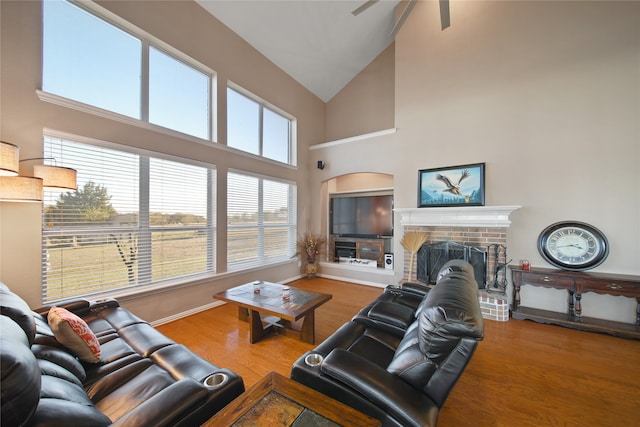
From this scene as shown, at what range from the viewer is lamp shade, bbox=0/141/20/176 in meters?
1.70

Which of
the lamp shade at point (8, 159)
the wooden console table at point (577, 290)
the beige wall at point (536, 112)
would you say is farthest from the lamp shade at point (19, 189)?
the wooden console table at point (577, 290)

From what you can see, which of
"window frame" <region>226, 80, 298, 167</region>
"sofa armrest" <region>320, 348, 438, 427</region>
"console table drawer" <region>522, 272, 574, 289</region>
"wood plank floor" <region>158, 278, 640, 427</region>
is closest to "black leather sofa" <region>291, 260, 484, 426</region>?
"sofa armrest" <region>320, 348, 438, 427</region>

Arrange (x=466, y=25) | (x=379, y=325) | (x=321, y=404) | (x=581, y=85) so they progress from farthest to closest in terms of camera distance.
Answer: (x=466, y=25)
(x=581, y=85)
(x=379, y=325)
(x=321, y=404)

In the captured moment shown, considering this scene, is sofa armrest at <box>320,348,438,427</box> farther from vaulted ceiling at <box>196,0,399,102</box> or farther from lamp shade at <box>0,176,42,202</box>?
vaulted ceiling at <box>196,0,399,102</box>

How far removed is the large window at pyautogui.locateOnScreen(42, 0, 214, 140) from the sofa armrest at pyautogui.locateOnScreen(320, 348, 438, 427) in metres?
3.55

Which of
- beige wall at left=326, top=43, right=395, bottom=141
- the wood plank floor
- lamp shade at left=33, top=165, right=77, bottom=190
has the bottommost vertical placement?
the wood plank floor

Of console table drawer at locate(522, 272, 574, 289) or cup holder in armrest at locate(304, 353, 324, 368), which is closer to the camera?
cup holder in armrest at locate(304, 353, 324, 368)

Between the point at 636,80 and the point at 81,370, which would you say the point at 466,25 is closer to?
the point at 636,80

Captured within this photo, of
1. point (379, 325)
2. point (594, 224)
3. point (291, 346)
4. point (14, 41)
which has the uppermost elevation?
point (14, 41)

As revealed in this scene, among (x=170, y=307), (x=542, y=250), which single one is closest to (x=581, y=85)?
(x=542, y=250)

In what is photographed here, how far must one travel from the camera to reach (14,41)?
7.18ft

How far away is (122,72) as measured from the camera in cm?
293

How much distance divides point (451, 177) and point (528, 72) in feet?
5.74

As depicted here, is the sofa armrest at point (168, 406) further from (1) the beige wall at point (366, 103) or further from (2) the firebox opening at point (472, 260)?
(1) the beige wall at point (366, 103)
